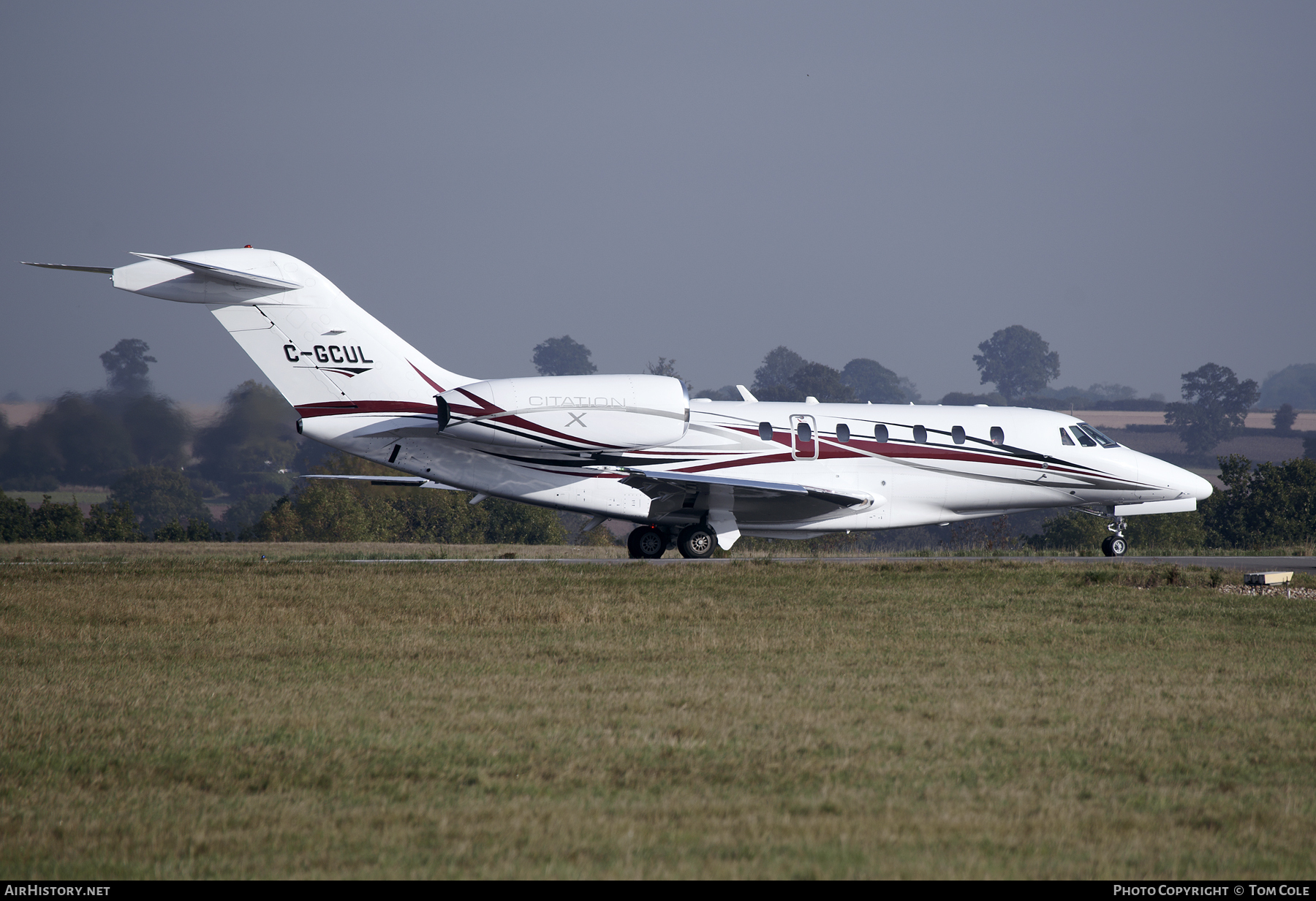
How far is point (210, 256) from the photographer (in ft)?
58.9

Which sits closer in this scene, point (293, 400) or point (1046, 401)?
point (293, 400)

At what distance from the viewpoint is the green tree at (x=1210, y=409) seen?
12381cm

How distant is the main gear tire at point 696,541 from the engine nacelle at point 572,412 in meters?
2.09

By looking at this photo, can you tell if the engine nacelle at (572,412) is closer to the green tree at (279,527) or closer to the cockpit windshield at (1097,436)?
the cockpit windshield at (1097,436)

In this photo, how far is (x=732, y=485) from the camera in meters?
19.9

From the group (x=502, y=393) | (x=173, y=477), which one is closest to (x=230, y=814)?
(x=502, y=393)

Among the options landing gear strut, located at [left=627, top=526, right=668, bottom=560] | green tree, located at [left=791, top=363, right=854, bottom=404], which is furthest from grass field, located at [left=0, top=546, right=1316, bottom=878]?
green tree, located at [left=791, top=363, right=854, bottom=404]

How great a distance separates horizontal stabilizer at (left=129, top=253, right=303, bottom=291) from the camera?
17.1m

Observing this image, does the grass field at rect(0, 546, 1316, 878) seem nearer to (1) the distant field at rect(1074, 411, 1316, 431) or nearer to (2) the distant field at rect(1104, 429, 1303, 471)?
(2) the distant field at rect(1104, 429, 1303, 471)

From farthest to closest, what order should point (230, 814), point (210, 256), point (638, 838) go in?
point (210, 256)
point (230, 814)
point (638, 838)

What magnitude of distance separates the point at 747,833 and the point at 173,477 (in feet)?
148

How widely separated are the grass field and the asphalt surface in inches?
245

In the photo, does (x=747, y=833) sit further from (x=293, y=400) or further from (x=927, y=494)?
(x=927, y=494)

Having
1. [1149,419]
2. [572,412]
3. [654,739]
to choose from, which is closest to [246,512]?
[572,412]
